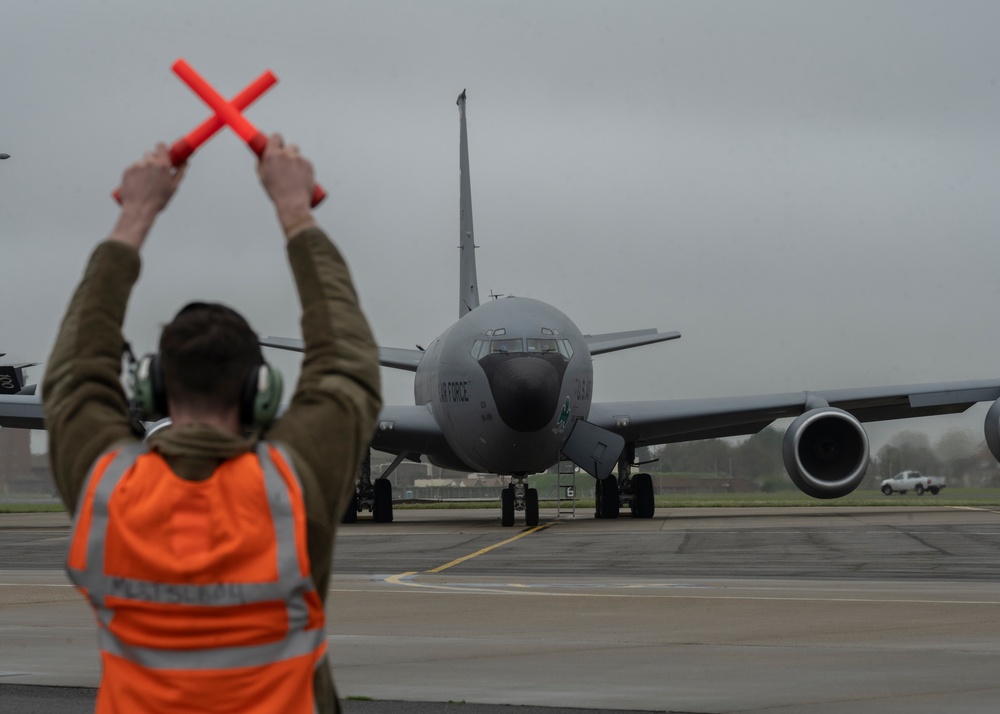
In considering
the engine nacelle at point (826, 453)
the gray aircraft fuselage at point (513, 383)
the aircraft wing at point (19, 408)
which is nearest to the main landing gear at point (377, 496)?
the gray aircraft fuselage at point (513, 383)

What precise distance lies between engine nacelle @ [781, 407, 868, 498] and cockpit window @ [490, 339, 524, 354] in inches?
184

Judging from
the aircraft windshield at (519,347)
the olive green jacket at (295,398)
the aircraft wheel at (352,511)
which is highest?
the aircraft windshield at (519,347)

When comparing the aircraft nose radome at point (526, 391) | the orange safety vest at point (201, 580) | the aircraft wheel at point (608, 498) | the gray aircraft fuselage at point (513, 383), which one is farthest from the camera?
the aircraft wheel at point (608, 498)

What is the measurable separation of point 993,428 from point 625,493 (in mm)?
6706

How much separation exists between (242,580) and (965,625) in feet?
24.4

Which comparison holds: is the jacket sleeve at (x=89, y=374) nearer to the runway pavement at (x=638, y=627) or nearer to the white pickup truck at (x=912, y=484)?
the runway pavement at (x=638, y=627)

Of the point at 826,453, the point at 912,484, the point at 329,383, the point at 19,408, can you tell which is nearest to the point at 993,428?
the point at 826,453

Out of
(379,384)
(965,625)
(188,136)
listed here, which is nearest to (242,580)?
(379,384)

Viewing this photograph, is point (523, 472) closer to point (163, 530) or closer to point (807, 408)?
point (807, 408)

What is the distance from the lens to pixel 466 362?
22.1 meters

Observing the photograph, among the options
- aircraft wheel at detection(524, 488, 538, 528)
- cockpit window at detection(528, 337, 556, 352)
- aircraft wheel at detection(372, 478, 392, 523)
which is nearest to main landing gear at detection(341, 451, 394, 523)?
aircraft wheel at detection(372, 478, 392, 523)

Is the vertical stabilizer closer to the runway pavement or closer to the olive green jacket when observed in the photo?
the runway pavement

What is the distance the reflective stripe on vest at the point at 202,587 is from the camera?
6.97ft

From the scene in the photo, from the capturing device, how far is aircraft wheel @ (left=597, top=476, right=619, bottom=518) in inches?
1020
